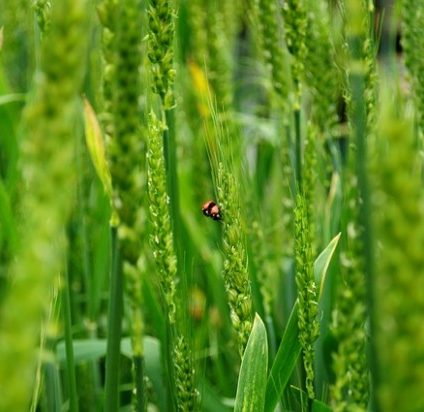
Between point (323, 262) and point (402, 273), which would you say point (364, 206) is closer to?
point (402, 273)

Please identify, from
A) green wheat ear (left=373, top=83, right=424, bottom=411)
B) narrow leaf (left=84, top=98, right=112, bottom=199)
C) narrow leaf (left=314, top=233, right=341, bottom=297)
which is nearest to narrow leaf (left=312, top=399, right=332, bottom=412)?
narrow leaf (left=314, top=233, right=341, bottom=297)

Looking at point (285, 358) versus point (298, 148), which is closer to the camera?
point (285, 358)

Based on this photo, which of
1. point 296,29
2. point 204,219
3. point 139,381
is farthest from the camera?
point 204,219

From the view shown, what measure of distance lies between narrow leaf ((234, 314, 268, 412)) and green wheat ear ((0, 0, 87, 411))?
0.37 m

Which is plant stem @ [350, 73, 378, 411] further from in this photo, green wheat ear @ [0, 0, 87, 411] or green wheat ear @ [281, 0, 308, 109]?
green wheat ear @ [281, 0, 308, 109]

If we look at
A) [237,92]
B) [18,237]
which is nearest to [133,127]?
[18,237]

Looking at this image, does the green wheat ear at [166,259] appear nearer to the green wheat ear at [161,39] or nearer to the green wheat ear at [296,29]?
the green wheat ear at [161,39]

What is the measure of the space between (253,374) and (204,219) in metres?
0.89

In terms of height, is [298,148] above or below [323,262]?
above

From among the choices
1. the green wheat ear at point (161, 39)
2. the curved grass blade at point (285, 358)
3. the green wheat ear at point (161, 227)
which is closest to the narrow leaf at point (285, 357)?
the curved grass blade at point (285, 358)

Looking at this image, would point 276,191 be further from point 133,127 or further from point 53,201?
point 53,201

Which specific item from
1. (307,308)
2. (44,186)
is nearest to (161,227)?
(307,308)

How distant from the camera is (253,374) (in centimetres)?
67

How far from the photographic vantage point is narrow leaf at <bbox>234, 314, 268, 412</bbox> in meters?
0.66
